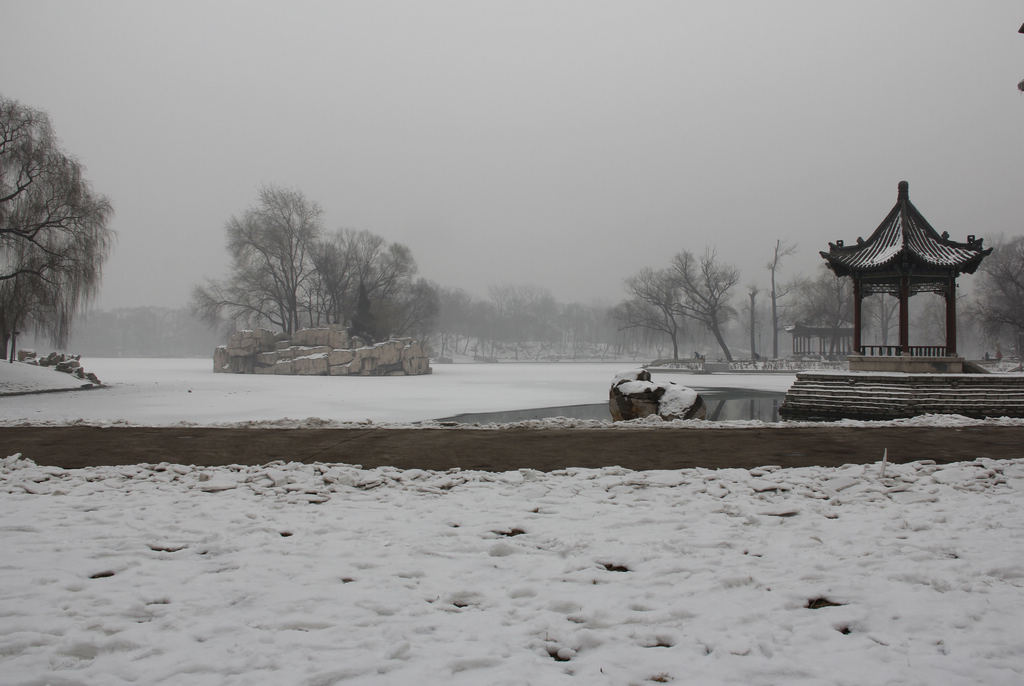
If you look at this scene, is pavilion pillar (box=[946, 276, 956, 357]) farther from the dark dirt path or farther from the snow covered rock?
the dark dirt path

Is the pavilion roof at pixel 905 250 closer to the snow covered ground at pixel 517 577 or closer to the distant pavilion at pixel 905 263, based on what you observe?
the distant pavilion at pixel 905 263

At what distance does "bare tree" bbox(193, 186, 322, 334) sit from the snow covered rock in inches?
1431

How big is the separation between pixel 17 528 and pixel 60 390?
64.5 feet

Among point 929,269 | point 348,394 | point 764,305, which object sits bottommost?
point 348,394

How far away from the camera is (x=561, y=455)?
23.0 feet

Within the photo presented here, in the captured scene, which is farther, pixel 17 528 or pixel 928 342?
pixel 928 342

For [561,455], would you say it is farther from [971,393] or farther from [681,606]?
[971,393]

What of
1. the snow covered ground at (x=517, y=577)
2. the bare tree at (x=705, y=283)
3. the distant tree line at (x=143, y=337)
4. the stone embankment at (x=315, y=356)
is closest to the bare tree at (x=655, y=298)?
the bare tree at (x=705, y=283)

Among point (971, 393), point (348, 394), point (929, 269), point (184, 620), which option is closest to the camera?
point (184, 620)

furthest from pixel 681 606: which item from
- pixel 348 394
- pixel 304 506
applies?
pixel 348 394

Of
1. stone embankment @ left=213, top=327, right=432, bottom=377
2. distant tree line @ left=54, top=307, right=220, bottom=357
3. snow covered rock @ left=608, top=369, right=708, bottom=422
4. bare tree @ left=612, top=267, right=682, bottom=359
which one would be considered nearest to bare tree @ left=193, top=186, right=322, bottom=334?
stone embankment @ left=213, top=327, right=432, bottom=377

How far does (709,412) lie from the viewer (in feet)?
60.2

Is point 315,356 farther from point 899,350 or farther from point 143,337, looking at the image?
point 143,337

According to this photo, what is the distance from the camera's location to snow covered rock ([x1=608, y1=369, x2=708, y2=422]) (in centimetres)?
1264
